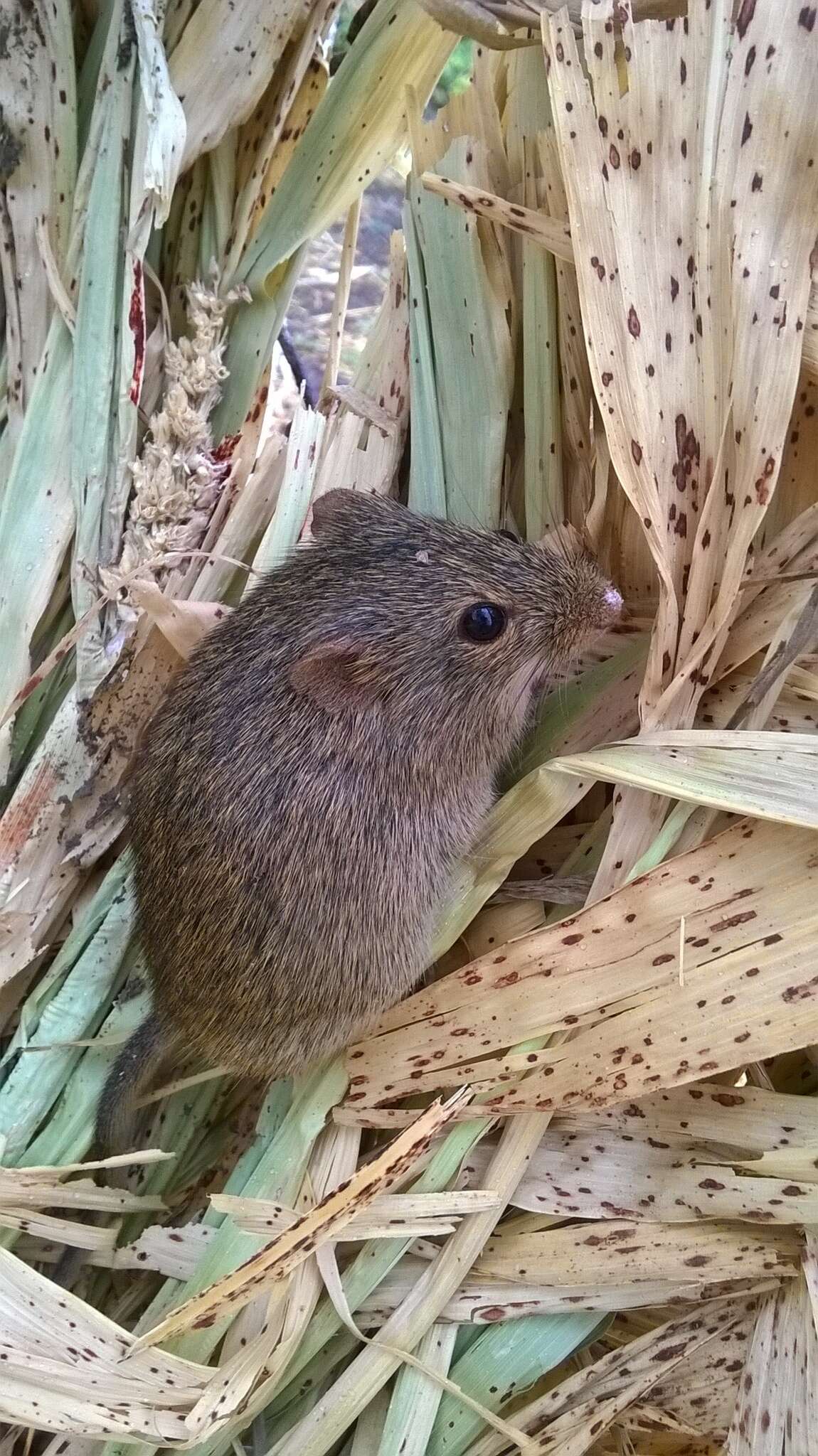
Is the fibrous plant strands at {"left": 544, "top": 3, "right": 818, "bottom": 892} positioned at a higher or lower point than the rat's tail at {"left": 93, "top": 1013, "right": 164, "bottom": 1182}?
higher

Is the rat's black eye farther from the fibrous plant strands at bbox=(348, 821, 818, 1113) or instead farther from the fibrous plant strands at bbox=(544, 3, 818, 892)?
the fibrous plant strands at bbox=(348, 821, 818, 1113)

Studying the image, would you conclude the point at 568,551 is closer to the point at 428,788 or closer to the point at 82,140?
the point at 428,788

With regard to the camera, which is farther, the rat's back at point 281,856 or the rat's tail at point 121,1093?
the rat's tail at point 121,1093

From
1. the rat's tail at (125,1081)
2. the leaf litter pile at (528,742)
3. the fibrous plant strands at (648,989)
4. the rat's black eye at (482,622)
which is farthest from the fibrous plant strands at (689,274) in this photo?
the rat's tail at (125,1081)

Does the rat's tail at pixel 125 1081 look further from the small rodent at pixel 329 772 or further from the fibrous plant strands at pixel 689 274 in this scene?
the fibrous plant strands at pixel 689 274

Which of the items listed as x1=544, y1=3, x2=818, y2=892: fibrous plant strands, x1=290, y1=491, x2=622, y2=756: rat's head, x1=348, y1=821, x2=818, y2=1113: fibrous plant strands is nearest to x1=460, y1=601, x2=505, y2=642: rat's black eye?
x1=290, y1=491, x2=622, y2=756: rat's head

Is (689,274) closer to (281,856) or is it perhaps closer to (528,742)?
(528,742)

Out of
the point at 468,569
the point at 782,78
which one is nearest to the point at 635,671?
the point at 468,569
